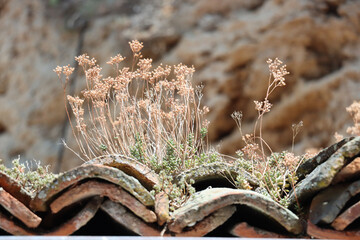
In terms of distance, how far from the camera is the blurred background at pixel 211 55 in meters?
7.05

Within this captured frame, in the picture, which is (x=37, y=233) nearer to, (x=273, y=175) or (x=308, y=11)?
(x=273, y=175)

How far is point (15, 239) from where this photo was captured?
147 centimetres

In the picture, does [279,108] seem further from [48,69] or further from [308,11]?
[48,69]

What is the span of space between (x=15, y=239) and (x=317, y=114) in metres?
6.23

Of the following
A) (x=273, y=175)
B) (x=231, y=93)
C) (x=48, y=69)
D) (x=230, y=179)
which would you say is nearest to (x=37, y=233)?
(x=230, y=179)

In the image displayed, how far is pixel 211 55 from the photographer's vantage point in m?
7.42

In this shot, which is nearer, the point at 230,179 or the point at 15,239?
the point at 15,239

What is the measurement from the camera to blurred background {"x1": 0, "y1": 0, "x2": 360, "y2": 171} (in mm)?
7055

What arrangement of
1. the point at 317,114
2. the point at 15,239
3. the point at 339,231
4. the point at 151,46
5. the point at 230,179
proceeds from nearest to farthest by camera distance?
the point at 15,239 < the point at 339,231 < the point at 230,179 < the point at 317,114 < the point at 151,46

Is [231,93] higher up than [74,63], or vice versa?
[74,63]

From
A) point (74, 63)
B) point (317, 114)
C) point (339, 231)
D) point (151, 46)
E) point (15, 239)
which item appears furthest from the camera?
point (74, 63)

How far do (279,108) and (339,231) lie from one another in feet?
18.2

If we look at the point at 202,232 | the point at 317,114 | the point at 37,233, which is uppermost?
the point at 37,233

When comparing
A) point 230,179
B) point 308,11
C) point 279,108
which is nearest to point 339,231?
point 230,179
